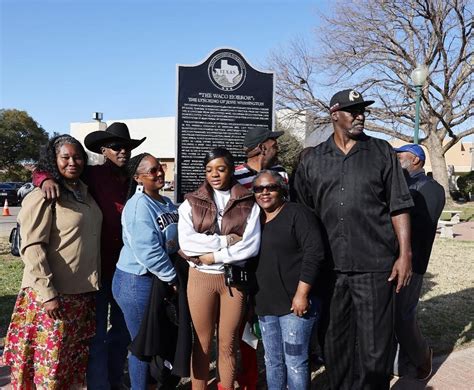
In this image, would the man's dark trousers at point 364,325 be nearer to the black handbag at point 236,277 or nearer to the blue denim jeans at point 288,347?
the blue denim jeans at point 288,347

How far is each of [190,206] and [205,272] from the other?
18.4 inches

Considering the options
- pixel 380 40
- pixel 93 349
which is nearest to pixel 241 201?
pixel 93 349

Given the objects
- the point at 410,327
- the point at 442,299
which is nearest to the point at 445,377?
the point at 410,327

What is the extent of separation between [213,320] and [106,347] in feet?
3.07

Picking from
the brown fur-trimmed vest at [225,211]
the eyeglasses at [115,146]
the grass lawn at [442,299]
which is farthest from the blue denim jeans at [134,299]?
the grass lawn at [442,299]

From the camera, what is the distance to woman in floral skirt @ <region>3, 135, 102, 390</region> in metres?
3.08

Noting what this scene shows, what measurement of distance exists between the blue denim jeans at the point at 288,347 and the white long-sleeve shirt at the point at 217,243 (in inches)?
19.4

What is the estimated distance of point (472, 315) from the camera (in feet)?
20.7

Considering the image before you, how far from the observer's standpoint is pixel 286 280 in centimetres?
326

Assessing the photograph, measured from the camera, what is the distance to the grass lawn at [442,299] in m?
5.39

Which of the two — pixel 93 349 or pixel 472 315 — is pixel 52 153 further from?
pixel 472 315

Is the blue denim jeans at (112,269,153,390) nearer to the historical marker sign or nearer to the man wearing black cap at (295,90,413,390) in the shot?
the man wearing black cap at (295,90,413,390)

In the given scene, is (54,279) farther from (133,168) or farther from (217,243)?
(217,243)

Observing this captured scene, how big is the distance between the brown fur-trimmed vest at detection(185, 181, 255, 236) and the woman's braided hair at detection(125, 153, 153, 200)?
46cm
